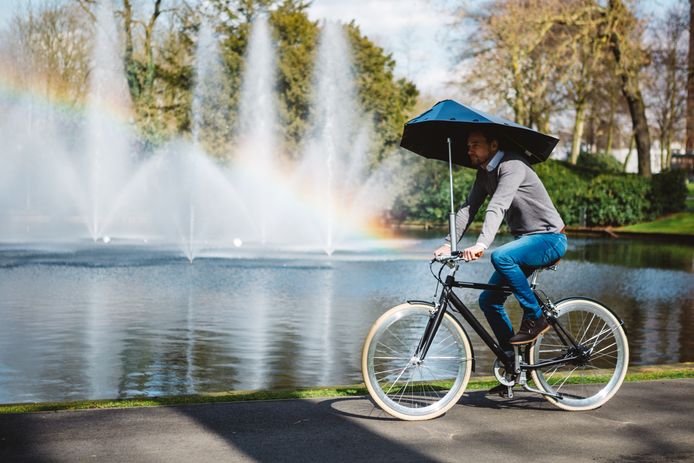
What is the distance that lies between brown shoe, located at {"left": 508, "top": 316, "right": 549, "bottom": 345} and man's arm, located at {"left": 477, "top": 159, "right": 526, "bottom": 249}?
0.67 meters

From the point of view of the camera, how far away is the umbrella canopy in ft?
20.4

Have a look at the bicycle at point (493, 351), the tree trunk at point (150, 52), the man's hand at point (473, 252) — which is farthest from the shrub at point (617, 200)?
the man's hand at point (473, 252)

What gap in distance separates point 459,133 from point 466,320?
1372 millimetres

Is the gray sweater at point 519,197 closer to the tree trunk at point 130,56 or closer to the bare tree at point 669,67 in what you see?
the tree trunk at point 130,56

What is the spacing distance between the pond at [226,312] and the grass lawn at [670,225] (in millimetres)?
9571

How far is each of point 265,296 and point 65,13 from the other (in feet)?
155

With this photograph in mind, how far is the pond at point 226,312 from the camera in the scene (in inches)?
341

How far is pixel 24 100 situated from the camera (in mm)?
58656

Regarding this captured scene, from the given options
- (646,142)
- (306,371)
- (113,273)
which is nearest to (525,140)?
(306,371)

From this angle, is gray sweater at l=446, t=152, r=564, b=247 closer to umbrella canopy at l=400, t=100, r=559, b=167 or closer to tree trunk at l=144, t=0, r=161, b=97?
umbrella canopy at l=400, t=100, r=559, b=167

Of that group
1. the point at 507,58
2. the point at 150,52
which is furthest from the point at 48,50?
the point at 507,58

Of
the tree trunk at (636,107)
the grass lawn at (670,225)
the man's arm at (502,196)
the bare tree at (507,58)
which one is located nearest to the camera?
the man's arm at (502,196)

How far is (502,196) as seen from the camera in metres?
6.12

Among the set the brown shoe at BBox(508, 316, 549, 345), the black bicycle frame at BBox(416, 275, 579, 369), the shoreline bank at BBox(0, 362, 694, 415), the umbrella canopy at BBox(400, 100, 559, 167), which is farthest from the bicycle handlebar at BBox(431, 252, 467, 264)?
the shoreline bank at BBox(0, 362, 694, 415)
